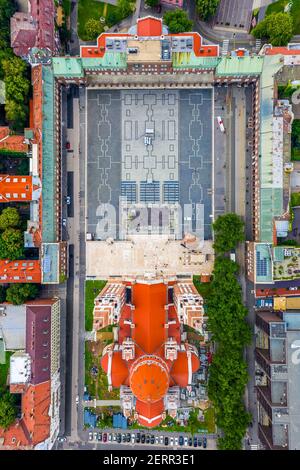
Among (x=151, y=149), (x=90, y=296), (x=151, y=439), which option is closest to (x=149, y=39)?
(x=151, y=149)

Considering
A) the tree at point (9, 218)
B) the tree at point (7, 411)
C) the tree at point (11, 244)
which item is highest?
the tree at point (9, 218)

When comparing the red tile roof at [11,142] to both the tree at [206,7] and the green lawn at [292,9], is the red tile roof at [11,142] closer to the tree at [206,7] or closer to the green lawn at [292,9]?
the tree at [206,7]

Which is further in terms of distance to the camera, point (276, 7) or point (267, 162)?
point (276, 7)

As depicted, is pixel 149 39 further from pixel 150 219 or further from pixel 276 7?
pixel 150 219

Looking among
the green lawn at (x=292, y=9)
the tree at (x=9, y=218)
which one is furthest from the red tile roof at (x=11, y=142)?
the green lawn at (x=292, y=9)

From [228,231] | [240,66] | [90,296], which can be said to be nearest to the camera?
[240,66]

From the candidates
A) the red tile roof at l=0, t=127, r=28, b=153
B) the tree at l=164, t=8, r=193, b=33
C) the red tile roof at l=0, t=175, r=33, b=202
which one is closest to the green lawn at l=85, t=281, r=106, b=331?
the red tile roof at l=0, t=175, r=33, b=202

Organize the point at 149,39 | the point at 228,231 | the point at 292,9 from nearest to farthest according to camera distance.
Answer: the point at 149,39
the point at 228,231
the point at 292,9
